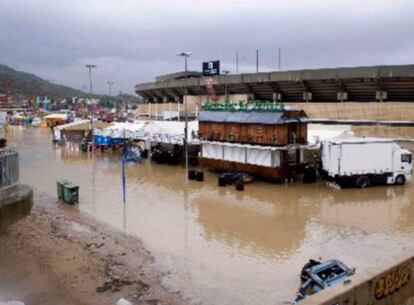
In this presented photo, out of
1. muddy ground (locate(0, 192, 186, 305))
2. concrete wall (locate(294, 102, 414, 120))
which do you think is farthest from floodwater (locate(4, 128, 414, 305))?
concrete wall (locate(294, 102, 414, 120))

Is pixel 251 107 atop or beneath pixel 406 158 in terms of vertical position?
atop

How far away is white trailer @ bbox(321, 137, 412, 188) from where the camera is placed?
29.5 meters

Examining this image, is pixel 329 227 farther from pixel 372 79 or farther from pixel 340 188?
pixel 372 79

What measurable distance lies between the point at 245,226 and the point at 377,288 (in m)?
11.5

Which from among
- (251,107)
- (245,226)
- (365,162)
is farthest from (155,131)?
(245,226)

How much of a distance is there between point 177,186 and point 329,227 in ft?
43.3

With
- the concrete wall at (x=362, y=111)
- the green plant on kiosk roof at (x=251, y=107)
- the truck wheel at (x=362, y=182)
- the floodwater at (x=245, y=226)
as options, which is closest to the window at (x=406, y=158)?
the floodwater at (x=245, y=226)

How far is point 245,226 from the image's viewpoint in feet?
71.1

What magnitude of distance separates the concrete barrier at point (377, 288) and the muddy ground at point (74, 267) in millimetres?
5376

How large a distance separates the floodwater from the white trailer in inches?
37.5

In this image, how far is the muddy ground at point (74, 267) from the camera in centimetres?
1346

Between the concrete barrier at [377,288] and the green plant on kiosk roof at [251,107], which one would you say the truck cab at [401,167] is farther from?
the concrete barrier at [377,288]

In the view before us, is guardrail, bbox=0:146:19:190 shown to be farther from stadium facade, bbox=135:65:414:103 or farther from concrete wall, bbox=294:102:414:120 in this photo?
concrete wall, bbox=294:102:414:120

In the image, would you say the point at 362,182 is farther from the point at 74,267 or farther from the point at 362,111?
the point at 362,111
